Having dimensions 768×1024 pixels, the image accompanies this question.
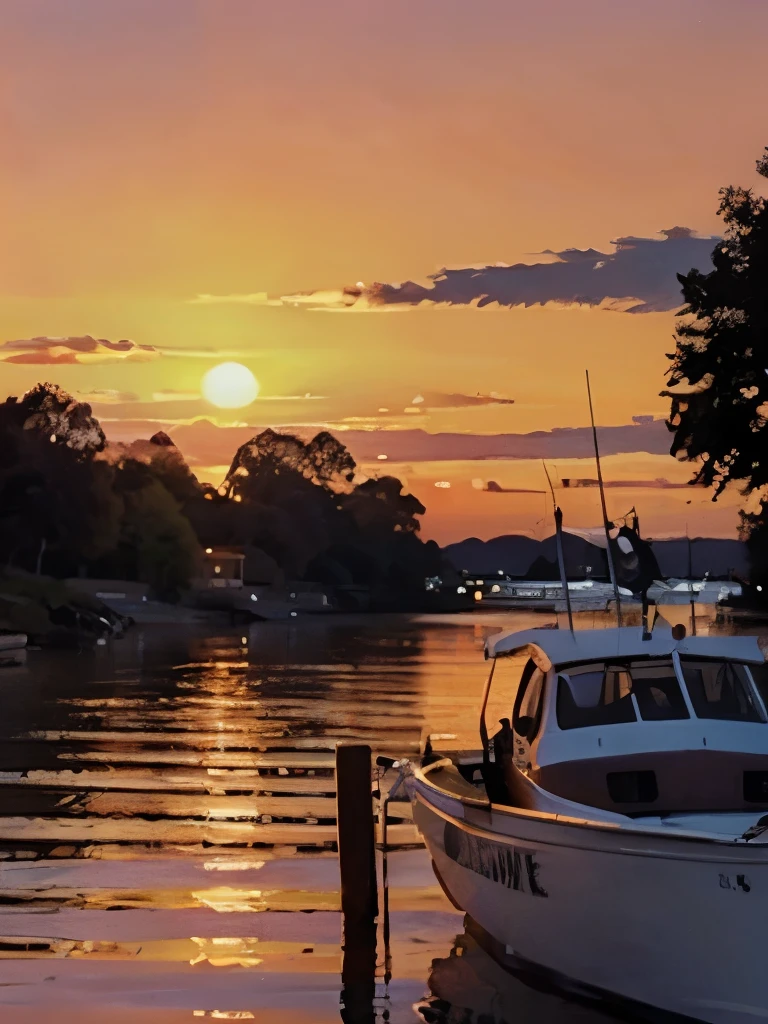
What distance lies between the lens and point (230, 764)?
31.2m

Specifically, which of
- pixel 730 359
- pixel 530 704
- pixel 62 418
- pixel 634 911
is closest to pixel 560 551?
pixel 530 704

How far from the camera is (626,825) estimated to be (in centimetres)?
1206

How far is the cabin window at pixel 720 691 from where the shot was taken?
47.4 ft

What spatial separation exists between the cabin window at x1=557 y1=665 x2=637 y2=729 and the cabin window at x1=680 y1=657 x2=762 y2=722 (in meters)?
0.63

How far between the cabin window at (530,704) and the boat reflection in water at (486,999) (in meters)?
2.38

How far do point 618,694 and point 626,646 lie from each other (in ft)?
1.62

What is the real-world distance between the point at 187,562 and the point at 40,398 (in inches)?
864

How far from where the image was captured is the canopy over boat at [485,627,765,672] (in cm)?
1484

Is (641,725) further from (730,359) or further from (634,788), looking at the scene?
(730,359)

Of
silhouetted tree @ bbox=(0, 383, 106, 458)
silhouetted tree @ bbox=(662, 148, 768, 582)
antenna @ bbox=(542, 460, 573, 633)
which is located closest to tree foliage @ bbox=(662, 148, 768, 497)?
silhouetted tree @ bbox=(662, 148, 768, 582)

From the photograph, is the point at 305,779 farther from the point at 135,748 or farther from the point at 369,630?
the point at 369,630

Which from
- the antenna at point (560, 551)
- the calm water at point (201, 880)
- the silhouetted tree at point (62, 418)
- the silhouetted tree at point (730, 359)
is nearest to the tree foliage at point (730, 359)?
the silhouetted tree at point (730, 359)

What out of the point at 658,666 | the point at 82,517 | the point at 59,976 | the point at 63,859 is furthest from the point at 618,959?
the point at 82,517

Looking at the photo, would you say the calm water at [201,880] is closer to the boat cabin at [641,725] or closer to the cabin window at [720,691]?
the boat cabin at [641,725]
